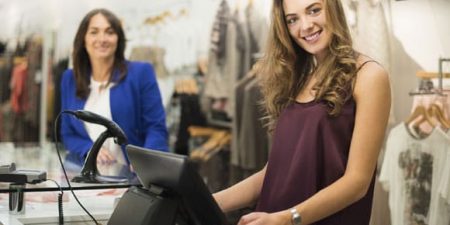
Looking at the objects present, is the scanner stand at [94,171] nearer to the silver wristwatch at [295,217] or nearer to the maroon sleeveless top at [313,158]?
the maroon sleeveless top at [313,158]

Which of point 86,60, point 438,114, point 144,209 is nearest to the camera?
point 144,209

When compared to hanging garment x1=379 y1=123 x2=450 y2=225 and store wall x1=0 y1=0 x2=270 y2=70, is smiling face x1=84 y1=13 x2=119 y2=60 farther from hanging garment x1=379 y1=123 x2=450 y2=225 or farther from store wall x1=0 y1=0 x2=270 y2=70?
store wall x1=0 y1=0 x2=270 y2=70

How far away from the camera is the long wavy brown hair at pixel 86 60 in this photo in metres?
3.36

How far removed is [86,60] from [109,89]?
0.24 meters

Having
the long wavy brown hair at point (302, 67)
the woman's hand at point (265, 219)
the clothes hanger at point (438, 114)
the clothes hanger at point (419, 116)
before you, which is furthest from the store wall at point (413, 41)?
the woman's hand at point (265, 219)

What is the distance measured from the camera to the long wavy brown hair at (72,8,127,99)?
11.0 ft

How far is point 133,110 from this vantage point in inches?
132

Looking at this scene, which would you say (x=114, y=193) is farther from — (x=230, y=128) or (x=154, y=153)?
(x=230, y=128)

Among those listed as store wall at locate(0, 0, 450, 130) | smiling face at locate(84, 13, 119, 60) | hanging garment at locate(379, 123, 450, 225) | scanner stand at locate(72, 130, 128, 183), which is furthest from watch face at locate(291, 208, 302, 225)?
store wall at locate(0, 0, 450, 130)

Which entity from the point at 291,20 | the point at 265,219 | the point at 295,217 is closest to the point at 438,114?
the point at 291,20

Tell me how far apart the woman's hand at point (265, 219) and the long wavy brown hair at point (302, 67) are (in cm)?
33

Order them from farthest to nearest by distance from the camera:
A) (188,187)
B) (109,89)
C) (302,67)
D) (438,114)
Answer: (109,89) → (438,114) → (302,67) → (188,187)

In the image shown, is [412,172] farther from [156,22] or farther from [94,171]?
[156,22]

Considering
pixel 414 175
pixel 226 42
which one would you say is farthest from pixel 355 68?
pixel 226 42
